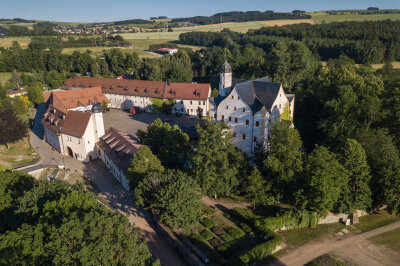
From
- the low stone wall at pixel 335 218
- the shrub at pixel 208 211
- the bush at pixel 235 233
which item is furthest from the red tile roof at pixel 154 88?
the bush at pixel 235 233

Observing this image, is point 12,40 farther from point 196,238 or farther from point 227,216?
point 196,238

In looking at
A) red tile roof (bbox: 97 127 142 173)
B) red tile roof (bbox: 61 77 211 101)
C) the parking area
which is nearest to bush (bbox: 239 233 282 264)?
red tile roof (bbox: 97 127 142 173)

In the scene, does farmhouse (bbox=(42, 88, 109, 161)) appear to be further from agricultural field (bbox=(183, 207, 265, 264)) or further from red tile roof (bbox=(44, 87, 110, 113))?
agricultural field (bbox=(183, 207, 265, 264))

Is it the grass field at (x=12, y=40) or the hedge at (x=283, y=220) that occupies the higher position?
the grass field at (x=12, y=40)

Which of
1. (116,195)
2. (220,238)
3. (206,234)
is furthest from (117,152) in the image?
(220,238)

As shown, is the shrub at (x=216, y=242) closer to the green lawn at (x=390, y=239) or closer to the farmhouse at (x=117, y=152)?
the farmhouse at (x=117, y=152)
